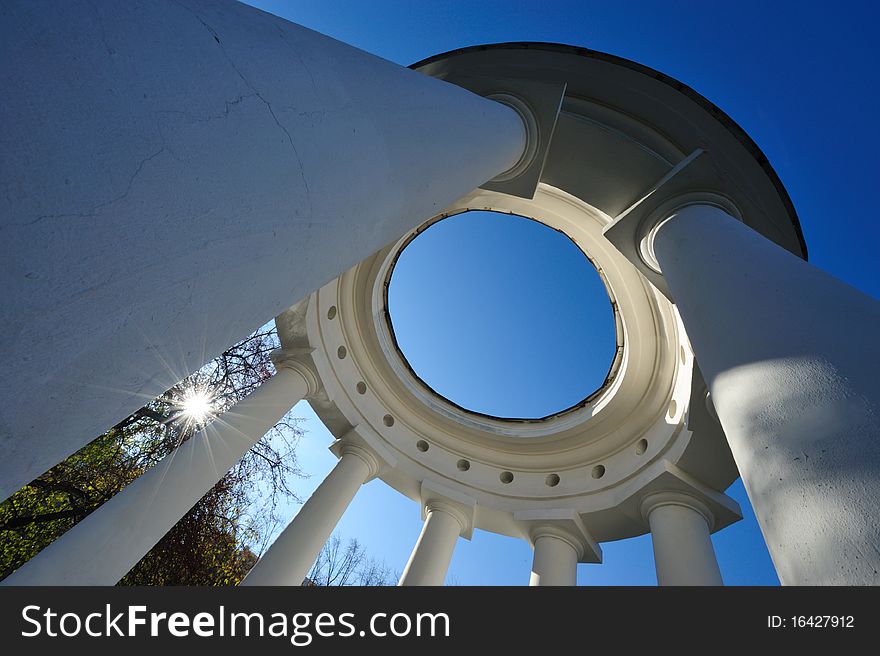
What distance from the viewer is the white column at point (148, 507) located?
15.3 m

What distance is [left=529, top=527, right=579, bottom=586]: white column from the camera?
27603 mm

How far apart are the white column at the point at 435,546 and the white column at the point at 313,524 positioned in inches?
185

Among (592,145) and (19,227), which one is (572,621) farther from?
(592,145)

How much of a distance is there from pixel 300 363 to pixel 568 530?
18.9 m

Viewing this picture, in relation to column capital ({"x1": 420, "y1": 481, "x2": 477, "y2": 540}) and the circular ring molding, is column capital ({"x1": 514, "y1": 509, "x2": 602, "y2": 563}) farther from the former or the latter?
column capital ({"x1": 420, "y1": 481, "x2": 477, "y2": 540})

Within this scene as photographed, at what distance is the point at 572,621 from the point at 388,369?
1124 inches

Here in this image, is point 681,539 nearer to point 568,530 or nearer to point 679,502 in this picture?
point 679,502

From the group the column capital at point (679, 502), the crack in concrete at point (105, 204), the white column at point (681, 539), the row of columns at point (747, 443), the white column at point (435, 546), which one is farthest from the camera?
the white column at point (435, 546)

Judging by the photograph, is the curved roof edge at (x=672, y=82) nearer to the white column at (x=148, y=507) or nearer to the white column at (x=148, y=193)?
the white column at (x=148, y=193)

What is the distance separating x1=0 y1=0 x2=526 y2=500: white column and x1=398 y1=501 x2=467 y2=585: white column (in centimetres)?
2429

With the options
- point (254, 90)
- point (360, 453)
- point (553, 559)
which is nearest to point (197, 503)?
point (360, 453)

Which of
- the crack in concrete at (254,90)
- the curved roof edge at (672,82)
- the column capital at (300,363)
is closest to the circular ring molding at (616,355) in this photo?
the curved roof edge at (672,82)

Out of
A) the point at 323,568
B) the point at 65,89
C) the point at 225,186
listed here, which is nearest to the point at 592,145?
the point at 225,186

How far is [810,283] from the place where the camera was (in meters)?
8.51
